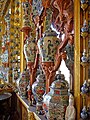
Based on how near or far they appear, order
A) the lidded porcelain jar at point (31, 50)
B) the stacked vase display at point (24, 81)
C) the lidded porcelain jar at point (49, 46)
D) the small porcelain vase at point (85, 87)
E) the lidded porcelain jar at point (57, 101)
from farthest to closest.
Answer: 1. the stacked vase display at point (24, 81)
2. the lidded porcelain jar at point (31, 50)
3. the lidded porcelain jar at point (49, 46)
4. the lidded porcelain jar at point (57, 101)
5. the small porcelain vase at point (85, 87)

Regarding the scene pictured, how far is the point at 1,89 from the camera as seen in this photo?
9.98ft

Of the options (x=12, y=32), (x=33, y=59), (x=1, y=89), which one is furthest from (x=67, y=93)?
(x=12, y=32)

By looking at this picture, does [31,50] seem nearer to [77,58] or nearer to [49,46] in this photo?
[49,46]

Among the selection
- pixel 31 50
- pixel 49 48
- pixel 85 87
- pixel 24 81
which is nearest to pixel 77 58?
pixel 85 87

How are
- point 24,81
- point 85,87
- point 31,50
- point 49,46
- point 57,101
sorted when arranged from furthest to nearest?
point 24,81
point 31,50
point 49,46
point 57,101
point 85,87

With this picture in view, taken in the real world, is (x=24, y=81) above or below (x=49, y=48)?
below

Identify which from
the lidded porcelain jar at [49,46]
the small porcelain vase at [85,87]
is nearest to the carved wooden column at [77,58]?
the small porcelain vase at [85,87]

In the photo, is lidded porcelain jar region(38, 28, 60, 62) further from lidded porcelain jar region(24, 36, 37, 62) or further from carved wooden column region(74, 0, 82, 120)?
lidded porcelain jar region(24, 36, 37, 62)

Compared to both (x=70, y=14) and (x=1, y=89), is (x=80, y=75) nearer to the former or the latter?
(x=70, y=14)

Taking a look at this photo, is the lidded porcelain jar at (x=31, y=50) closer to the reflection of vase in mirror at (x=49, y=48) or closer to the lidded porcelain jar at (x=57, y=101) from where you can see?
the reflection of vase in mirror at (x=49, y=48)

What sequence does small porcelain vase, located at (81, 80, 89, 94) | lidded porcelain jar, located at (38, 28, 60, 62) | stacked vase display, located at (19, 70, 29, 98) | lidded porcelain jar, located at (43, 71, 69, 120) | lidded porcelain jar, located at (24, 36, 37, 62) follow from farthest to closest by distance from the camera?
stacked vase display, located at (19, 70, 29, 98), lidded porcelain jar, located at (24, 36, 37, 62), lidded porcelain jar, located at (38, 28, 60, 62), lidded porcelain jar, located at (43, 71, 69, 120), small porcelain vase, located at (81, 80, 89, 94)

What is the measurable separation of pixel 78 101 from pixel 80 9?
0.49m

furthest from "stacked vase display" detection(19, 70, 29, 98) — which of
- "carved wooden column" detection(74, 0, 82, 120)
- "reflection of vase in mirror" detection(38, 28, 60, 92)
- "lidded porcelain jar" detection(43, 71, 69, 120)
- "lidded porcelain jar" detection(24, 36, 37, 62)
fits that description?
"carved wooden column" detection(74, 0, 82, 120)

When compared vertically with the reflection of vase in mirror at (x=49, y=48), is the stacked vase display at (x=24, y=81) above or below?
below
